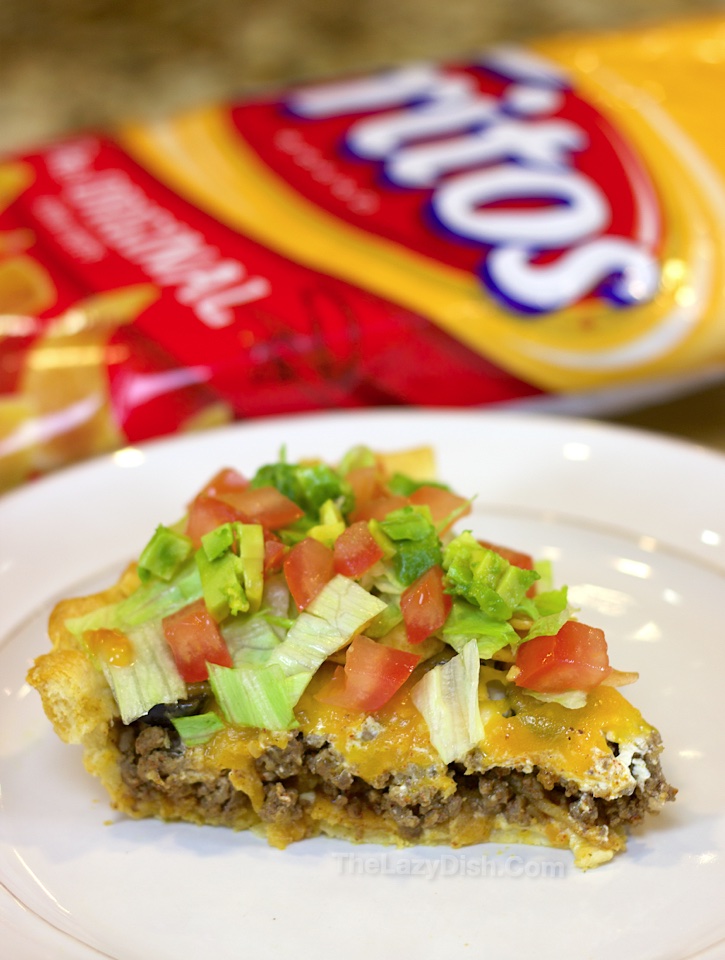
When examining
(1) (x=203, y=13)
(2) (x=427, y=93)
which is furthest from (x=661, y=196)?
(1) (x=203, y=13)

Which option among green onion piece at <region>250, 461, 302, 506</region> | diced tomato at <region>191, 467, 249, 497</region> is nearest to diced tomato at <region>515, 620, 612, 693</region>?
green onion piece at <region>250, 461, 302, 506</region>

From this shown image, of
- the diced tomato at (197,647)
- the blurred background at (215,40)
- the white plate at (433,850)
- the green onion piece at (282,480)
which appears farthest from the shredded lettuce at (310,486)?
the blurred background at (215,40)

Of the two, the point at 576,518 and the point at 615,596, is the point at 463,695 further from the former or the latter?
the point at 576,518

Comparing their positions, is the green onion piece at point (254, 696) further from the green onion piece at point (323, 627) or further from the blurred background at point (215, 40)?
the blurred background at point (215, 40)

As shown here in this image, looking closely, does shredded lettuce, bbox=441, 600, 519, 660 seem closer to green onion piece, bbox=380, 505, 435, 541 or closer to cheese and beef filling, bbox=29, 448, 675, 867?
cheese and beef filling, bbox=29, 448, 675, 867

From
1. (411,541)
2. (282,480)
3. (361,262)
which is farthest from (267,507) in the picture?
(361,262)

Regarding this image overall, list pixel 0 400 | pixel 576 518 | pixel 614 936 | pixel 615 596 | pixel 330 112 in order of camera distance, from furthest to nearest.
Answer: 1. pixel 330 112
2. pixel 0 400
3. pixel 576 518
4. pixel 615 596
5. pixel 614 936

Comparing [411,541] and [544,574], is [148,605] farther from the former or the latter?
[544,574]
